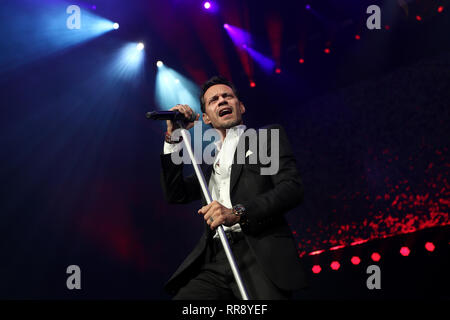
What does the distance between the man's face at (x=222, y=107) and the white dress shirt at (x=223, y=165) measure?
0.05 meters

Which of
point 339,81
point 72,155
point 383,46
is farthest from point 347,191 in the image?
point 72,155

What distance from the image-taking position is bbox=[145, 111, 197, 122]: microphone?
1.67m

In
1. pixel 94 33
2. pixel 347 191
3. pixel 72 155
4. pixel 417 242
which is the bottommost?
pixel 417 242

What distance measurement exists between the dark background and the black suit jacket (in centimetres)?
212

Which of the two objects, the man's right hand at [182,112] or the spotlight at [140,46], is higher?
the spotlight at [140,46]

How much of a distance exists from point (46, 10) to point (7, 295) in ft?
9.04

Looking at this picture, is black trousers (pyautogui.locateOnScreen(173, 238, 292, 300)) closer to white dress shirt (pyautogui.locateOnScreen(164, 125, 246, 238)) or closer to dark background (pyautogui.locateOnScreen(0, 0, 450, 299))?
white dress shirt (pyautogui.locateOnScreen(164, 125, 246, 238))

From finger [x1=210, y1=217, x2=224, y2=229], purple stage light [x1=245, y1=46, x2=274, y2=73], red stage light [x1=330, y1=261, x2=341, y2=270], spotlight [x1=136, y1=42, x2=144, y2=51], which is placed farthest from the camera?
purple stage light [x1=245, y1=46, x2=274, y2=73]

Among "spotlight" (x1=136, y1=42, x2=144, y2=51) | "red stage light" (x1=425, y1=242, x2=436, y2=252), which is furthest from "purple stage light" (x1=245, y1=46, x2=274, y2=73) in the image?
"red stage light" (x1=425, y1=242, x2=436, y2=252)

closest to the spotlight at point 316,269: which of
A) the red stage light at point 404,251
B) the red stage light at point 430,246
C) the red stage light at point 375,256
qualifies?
the red stage light at point 375,256

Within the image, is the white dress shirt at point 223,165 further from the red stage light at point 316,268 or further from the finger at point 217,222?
the red stage light at point 316,268

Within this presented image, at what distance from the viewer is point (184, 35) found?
14.7ft

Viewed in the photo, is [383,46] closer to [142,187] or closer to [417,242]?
[417,242]

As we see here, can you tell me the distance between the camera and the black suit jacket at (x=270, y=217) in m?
1.43
